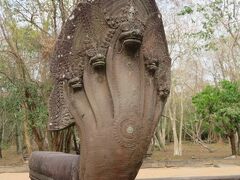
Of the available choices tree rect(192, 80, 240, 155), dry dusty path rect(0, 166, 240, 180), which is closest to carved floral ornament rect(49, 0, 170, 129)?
Result: dry dusty path rect(0, 166, 240, 180)

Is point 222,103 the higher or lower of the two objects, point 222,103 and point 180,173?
the higher

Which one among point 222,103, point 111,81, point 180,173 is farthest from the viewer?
point 222,103

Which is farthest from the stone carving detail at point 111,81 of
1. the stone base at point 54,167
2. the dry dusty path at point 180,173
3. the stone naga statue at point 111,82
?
the dry dusty path at point 180,173

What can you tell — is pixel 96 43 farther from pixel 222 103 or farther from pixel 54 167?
pixel 222 103

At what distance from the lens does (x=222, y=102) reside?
A: 688 inches

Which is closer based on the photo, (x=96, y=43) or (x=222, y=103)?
(x=96, y=43)

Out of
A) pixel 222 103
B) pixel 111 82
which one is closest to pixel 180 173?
pixel 222 103

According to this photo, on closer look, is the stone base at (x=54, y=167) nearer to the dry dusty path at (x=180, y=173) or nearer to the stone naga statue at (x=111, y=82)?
the stone naga statue at (x=111, y=82)

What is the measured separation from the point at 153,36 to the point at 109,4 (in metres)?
0.38

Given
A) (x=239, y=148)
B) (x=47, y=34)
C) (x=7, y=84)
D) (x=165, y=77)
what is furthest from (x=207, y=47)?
(x=165, y=77)

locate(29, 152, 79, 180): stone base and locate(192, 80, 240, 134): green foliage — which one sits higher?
locate(192, 80, 240, 134): green foliage

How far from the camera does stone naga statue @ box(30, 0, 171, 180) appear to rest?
2.37 m

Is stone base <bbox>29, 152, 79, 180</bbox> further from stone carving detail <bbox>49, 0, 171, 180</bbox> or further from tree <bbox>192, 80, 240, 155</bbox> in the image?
tree <bbox>192, 80, 240, 155</bbox>

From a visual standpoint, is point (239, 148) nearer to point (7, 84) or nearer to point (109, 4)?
point (7, 84)
